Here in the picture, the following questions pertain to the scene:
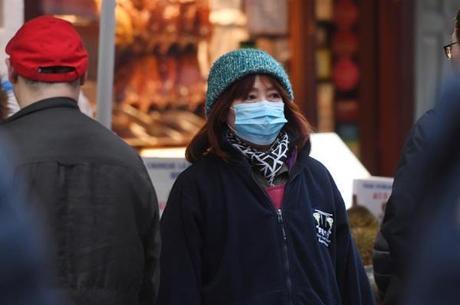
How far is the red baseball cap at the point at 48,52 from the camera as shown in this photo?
10.2 feet

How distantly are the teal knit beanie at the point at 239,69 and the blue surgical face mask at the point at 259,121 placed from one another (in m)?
0.09

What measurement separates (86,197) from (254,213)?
0.56 metres

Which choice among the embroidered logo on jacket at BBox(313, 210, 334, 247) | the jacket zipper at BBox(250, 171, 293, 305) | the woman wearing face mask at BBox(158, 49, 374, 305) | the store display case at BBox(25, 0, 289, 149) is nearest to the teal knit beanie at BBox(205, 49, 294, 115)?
the woman wearing face mask at BBox(158, 49, 374, 305)

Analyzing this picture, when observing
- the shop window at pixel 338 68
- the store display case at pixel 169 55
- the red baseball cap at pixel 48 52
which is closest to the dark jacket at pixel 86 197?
the red baseball cap at pixel 48 52

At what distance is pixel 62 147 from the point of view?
9.86 feet

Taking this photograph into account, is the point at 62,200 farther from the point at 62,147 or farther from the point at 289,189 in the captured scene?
the point at 289,189

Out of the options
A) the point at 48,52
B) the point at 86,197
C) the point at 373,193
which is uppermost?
the point at 48,52

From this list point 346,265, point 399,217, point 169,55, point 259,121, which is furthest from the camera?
point 169,55

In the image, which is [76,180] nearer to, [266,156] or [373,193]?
[266,156]

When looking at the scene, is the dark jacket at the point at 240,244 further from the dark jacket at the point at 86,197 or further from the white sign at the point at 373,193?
the white sign at the point at 373,193

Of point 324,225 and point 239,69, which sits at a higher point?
point 239,69

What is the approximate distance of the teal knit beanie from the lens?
3.32 m

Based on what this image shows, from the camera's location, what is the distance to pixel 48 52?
10.3ft

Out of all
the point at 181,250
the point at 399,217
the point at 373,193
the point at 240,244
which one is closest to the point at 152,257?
the point at 181,250
